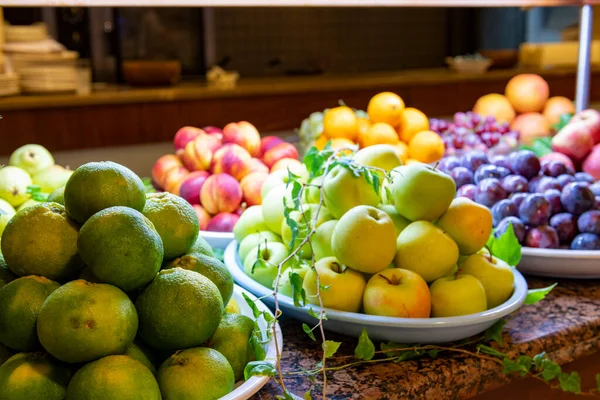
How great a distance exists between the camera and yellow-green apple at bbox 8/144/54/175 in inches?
64.7

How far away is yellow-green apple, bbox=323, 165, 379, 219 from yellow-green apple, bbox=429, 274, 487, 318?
192mm

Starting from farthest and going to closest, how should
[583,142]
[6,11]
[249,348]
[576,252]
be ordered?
1. [6,11]
2. [583,142]
3. [576,252]
4. [249,348]

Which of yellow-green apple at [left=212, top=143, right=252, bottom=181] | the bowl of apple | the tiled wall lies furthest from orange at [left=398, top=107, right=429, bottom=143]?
the tiled wall

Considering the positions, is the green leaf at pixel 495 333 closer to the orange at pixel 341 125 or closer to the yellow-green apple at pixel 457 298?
the yellow-green apple at pixel 457 298

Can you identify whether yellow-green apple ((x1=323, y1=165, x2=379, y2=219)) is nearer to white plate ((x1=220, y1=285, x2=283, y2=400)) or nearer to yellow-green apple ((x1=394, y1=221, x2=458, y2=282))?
yellow-green apple ((x1=394, y1=221, x2=458, y2=282))

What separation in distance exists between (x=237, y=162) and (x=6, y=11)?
3.98 meters

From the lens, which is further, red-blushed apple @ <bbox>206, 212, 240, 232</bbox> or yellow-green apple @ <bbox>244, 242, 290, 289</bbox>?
red-blushed apple @ <bbox>206, 212, 240, 232</bbox>

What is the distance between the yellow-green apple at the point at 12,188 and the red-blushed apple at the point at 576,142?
1.47 meters

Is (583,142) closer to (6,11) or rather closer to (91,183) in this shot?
(91,183)

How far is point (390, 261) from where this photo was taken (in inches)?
44.4

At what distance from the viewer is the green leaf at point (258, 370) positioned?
90 cm

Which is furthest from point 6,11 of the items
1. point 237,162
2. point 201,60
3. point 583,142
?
point 583,142

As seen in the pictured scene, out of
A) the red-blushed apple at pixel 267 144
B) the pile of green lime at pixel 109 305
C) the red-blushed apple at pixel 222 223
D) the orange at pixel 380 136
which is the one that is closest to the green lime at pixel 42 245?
the pile of green lime at pixel 109 305

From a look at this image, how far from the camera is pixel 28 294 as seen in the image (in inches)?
33.9
